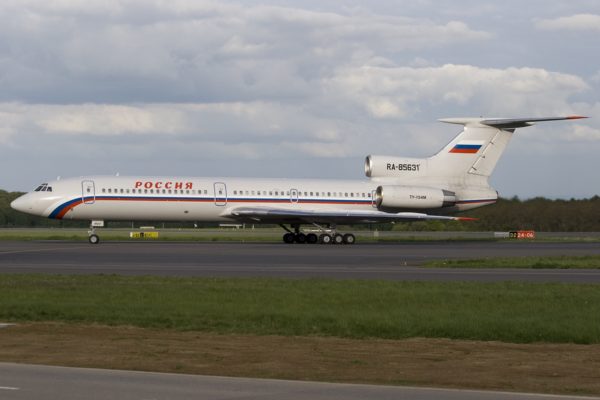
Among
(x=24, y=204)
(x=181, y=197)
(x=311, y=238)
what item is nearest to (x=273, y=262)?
(x=181, y=197)

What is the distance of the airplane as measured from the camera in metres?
51.4

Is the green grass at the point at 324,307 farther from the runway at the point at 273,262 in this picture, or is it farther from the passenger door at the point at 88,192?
the passenger door at the point at 88,192

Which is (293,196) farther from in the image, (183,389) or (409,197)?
(183,389)

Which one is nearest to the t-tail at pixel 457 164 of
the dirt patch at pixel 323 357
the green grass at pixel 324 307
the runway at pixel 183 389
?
the green grass at pixel 324 307

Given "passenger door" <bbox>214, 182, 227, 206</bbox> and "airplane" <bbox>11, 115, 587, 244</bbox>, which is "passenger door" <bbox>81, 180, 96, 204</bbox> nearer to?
"airplane" <bbox>11, 115, 587, 244</bbox>

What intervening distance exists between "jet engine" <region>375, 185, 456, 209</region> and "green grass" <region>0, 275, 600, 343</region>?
95.9 feet

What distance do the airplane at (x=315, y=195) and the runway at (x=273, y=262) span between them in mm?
4952

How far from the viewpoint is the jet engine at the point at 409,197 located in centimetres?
5497

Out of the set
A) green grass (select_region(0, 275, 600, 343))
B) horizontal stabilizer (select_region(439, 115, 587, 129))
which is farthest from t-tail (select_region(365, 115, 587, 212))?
green grass (select_region(0, 275, 600, 343))

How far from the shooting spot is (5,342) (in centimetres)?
1536

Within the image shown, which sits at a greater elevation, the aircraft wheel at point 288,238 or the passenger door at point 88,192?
the passenger door at point 88,192

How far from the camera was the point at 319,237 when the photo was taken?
55.3 metres

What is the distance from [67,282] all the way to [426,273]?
38.0 feet

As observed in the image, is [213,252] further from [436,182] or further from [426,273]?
[436,182]
